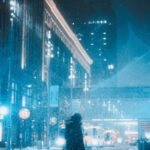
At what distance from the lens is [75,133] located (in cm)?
1156

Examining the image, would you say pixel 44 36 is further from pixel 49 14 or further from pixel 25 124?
pixel 25 124

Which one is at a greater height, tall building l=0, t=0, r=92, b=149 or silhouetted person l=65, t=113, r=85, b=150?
tall building l=0, t=0, r=92, b=149

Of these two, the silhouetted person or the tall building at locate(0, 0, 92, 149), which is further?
the tall building at locate(0, 0, 92, 149)

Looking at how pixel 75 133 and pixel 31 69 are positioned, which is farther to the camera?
pixel 31 69

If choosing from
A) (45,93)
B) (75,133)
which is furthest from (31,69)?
(75,133)

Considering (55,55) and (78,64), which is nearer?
(55,55)

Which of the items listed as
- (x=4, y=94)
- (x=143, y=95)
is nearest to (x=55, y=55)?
(x=143, y=95)

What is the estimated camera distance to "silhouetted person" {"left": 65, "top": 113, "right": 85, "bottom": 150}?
11438mm

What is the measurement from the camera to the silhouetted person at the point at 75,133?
11438 mm

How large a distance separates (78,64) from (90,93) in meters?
56.6

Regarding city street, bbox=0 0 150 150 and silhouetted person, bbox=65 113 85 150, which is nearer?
silhouetted person, bbox=65 113 85 150

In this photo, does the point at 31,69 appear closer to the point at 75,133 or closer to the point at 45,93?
the point at 45,93

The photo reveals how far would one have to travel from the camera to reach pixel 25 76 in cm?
6181

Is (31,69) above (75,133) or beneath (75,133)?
above
